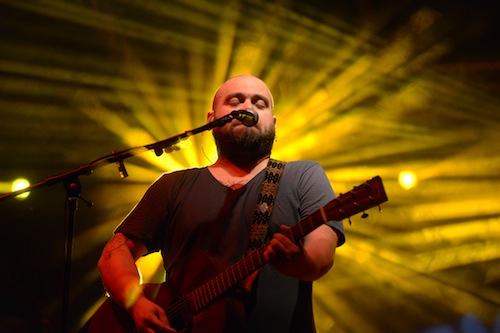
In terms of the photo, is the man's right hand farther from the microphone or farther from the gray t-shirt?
the microphone

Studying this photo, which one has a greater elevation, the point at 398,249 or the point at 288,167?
the point at 288,167

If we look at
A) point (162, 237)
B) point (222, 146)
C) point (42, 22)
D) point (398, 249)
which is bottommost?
point (398, 249)

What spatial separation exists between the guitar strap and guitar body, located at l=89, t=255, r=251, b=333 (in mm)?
195

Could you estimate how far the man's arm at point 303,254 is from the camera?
178 cm

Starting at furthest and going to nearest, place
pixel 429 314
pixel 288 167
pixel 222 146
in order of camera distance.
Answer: pixel 429 314 → pixel 222 146 → pixel 288 167

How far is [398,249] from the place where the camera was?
4047 mm

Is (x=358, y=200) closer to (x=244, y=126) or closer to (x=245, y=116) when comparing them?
(x=245, y=116)

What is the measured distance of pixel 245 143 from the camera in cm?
258

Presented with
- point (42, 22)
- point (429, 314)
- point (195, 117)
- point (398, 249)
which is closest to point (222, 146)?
point (195, 117)

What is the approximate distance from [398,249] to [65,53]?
3.57 m

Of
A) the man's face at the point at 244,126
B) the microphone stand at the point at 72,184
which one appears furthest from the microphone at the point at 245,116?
the man's face at the point at 244,126

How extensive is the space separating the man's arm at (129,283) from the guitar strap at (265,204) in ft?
1.65

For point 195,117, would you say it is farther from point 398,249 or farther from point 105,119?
point 398,249

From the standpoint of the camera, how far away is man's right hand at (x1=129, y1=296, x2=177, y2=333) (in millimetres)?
1997
